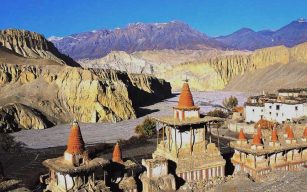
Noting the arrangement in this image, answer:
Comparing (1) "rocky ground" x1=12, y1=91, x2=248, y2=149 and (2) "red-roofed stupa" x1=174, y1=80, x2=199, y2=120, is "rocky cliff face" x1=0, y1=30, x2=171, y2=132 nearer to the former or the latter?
(1) "rocky ground" x1=12, y1=91, x2=248, y2=149

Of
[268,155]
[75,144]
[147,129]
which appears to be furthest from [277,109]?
[75,144]

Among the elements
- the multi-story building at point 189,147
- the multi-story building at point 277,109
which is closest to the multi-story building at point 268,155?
the multi-story building at point 189,147

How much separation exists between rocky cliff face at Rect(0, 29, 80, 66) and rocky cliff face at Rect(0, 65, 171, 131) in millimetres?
40175

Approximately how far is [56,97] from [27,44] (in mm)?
65036

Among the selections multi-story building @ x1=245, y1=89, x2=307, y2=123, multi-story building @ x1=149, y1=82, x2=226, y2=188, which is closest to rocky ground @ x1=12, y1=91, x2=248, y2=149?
multi-story building @ x1=245, y1=89, x2=307, y2=123

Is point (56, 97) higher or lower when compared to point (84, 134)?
higher

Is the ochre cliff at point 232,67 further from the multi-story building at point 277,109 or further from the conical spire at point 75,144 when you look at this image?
the conical spire at point 75,144

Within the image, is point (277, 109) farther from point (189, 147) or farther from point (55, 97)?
point (55, 97)

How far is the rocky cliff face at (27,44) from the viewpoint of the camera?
446ft

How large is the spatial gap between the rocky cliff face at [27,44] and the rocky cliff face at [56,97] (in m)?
40.2

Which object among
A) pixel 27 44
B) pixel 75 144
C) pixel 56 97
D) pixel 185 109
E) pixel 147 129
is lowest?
pixel 147 129

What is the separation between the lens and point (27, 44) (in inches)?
5659

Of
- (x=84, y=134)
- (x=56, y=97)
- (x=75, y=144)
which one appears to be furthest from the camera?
(x=56, y=97)

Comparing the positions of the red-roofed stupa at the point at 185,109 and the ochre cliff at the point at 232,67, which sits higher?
the ochre cliff at the point at 232,67
